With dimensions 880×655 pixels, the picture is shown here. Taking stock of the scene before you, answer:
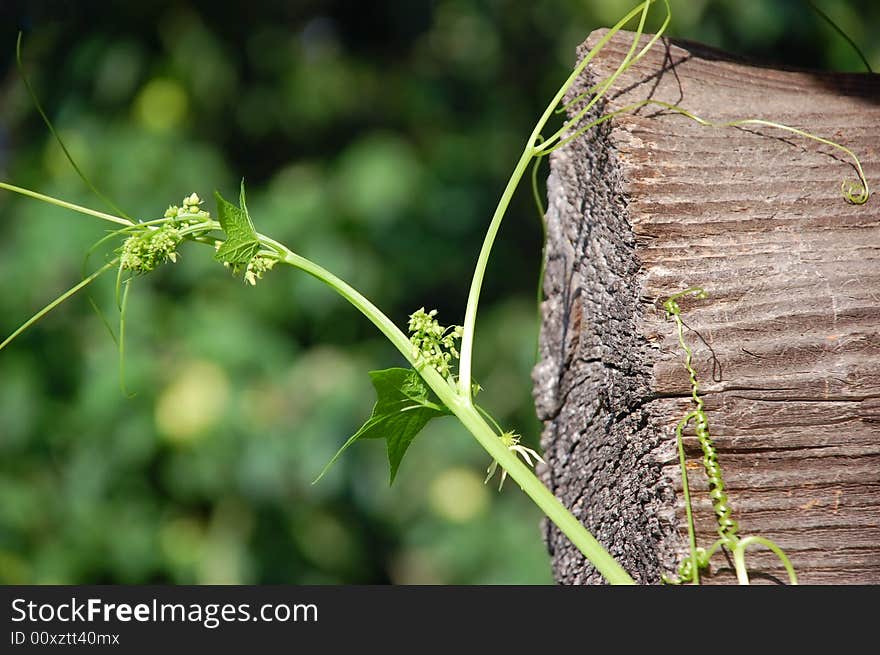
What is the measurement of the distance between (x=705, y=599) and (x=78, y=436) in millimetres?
1391

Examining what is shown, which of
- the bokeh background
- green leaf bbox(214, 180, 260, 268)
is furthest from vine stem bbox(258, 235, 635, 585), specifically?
the bokeh background

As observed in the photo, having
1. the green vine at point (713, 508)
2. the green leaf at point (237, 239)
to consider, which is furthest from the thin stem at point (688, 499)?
the green leaf at point (237, 239)

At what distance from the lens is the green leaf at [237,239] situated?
0.40m

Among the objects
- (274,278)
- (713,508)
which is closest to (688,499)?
(713,508)

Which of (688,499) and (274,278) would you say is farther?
(274,278)

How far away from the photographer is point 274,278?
1.60 metres

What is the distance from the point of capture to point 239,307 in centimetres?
155

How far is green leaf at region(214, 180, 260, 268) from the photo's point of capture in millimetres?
399

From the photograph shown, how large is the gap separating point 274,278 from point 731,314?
4.16 ft

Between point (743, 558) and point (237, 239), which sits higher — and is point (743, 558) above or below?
below

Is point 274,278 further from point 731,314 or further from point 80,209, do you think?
point 731,314

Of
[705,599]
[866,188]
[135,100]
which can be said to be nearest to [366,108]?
[135,100]

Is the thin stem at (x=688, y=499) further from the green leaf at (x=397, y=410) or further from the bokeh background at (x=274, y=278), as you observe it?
the bokeh background at (x=274, y=278)

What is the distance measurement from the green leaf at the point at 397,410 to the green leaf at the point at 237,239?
8 centimetres
